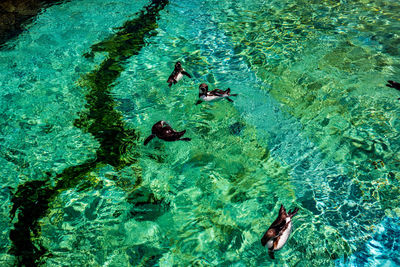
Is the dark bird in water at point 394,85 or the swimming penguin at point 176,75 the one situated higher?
the swimming penguin at point 176,75

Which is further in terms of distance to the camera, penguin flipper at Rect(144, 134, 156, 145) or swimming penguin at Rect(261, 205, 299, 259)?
penguin flipper at Rect(144, 134, 156, 145)

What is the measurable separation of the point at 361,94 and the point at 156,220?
411 cm

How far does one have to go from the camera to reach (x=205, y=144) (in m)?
4.63

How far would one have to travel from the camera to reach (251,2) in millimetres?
8750

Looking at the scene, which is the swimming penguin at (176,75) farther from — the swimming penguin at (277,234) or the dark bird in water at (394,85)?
the dark bird in water at (394,85)

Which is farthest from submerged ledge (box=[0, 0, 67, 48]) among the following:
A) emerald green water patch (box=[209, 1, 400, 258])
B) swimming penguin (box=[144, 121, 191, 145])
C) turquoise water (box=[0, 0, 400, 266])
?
swimming penguin (box=[144, 121, 191, 145])

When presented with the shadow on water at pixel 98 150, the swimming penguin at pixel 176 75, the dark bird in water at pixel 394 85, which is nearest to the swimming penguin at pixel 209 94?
the swimming penguin at pixel 176 75

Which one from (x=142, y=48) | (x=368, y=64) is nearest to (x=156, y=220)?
(x=142, y=48)

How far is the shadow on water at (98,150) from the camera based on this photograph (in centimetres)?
367

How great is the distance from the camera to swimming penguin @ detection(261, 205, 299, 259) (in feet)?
10.6

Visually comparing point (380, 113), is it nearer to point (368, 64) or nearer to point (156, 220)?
point (368, 64)

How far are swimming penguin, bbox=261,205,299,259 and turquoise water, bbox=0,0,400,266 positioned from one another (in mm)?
137

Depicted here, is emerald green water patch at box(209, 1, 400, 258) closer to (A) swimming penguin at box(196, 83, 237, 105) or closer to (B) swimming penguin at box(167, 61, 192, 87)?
(A) swimming penguin at box(196, 83, 237, 105)

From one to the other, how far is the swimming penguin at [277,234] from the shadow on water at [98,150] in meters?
1.85
